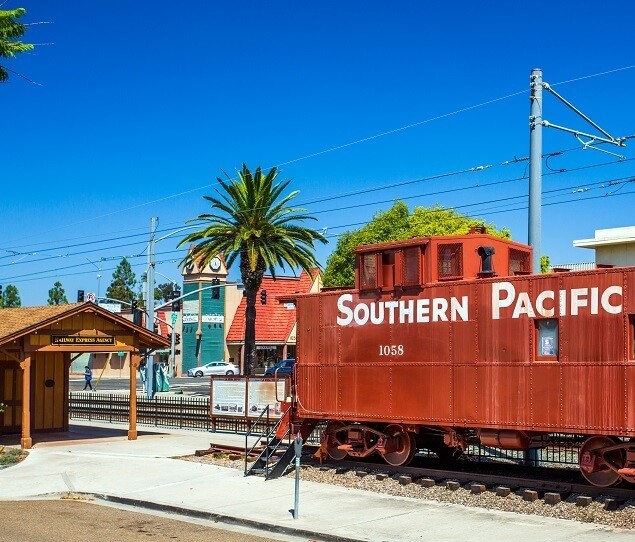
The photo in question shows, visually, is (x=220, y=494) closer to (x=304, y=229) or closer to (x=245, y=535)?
(x=245, y=535)

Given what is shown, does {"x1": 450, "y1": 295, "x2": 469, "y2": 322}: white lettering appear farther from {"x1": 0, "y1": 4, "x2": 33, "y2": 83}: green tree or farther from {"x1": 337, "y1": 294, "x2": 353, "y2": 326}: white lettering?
{"x1": 0, "y1": 4, "x2": 33, "y2": 83}: green tree

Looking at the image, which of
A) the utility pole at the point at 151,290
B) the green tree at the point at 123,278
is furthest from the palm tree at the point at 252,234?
the green tree at the point at 123,278

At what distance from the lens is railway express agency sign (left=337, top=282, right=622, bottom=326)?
48.0 ft

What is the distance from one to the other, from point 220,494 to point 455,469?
4931 millimetres

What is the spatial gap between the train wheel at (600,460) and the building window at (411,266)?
4508mm

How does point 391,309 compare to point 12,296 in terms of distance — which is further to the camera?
point 12,296

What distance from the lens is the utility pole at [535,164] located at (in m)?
17.9

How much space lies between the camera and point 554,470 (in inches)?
678

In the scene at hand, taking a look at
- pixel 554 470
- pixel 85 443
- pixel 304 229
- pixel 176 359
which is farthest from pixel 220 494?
pixel 176 359

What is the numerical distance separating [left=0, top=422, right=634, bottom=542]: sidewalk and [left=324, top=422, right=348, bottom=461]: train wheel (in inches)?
59.5

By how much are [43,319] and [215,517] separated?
10.6m

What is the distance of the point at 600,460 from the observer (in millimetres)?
14758

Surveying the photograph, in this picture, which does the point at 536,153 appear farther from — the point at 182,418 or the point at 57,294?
the point at 57,294

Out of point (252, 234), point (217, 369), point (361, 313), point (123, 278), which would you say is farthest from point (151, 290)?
point (123, 278)
